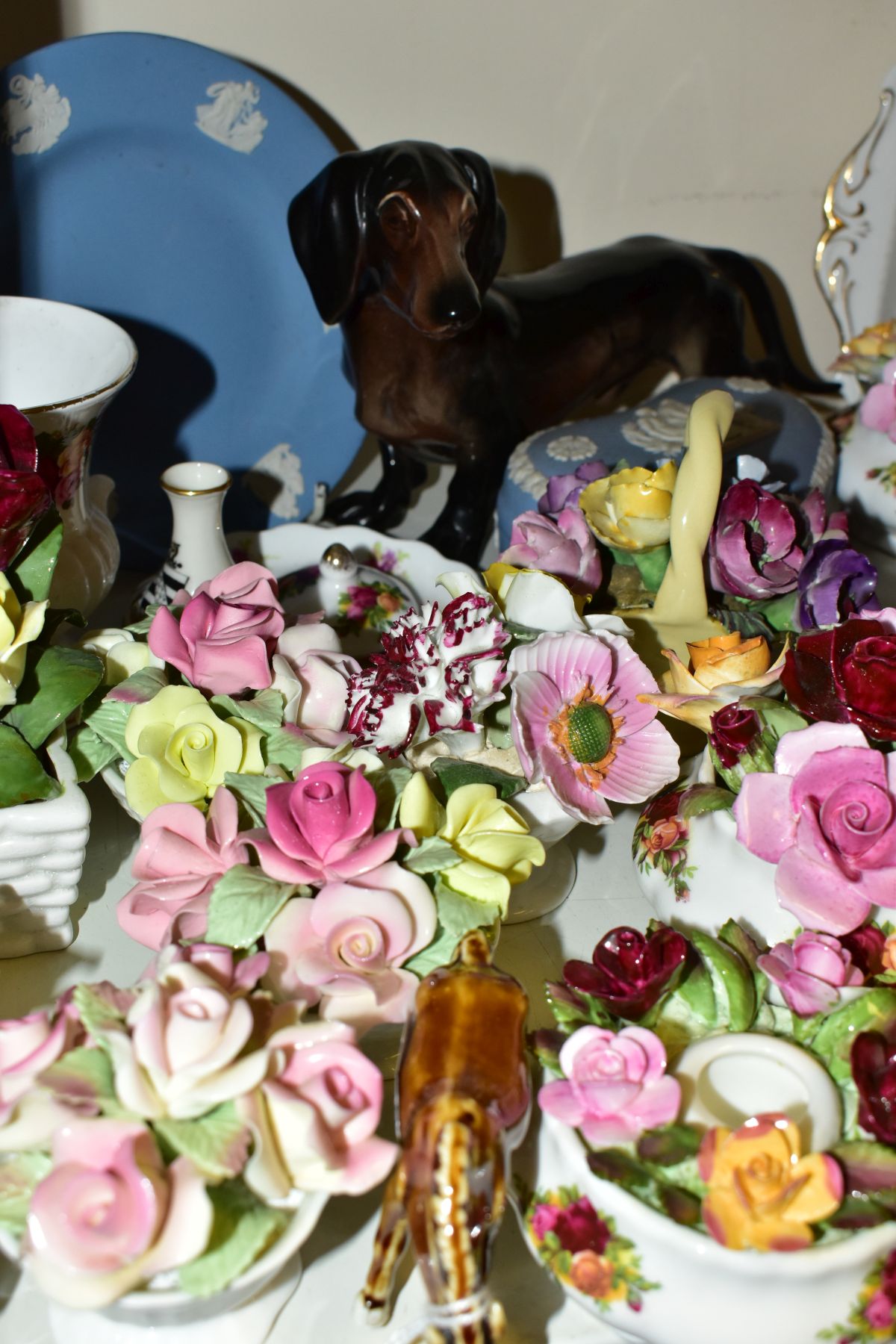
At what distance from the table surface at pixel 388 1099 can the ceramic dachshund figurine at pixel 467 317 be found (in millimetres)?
251

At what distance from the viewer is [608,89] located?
2.83 feet

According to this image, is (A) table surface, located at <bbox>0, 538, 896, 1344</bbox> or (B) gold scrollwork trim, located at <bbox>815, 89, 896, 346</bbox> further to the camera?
(B) gold scrollwork trim, located at <bbox>815, 89, 896, 346</bbox>

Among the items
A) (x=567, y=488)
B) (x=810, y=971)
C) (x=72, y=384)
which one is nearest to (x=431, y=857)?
(x=810, y=971)

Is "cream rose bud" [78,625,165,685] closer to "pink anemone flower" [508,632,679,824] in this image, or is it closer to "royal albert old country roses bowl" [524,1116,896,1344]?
"pink anemone flower" [508,632,679,824]

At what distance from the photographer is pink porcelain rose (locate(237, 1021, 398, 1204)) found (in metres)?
0.33

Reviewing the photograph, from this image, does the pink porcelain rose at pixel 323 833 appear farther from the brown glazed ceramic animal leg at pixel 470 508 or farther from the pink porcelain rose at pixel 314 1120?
the brown glazed ceramic animal leg at pixel 470 508

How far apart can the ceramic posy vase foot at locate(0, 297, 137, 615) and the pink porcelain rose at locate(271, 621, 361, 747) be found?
5.7 inches

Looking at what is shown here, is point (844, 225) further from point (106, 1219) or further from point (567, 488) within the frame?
point (106, 1219)

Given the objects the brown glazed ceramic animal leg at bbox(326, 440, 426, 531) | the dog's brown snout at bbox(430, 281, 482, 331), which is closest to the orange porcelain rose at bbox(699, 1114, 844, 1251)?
the dog's brown snout at bbox(430, 281, 482, 331)

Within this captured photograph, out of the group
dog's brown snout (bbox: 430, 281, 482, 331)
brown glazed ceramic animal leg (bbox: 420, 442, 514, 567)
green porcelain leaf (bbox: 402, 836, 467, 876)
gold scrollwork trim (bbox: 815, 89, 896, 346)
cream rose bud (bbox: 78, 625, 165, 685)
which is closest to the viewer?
green porcelain leaf (bbox: 402, 836, 467, 876)

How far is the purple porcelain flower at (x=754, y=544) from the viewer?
53 centimetres

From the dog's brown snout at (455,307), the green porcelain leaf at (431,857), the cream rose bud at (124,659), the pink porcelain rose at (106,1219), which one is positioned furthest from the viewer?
the dog's brown snout at (455,307)

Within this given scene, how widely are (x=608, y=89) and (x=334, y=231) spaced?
0.33m

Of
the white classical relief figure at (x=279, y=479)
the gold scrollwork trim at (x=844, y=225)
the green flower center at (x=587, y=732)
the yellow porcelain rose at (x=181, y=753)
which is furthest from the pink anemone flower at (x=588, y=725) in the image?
the gold scrollwork trim at (x=844, y=225)
